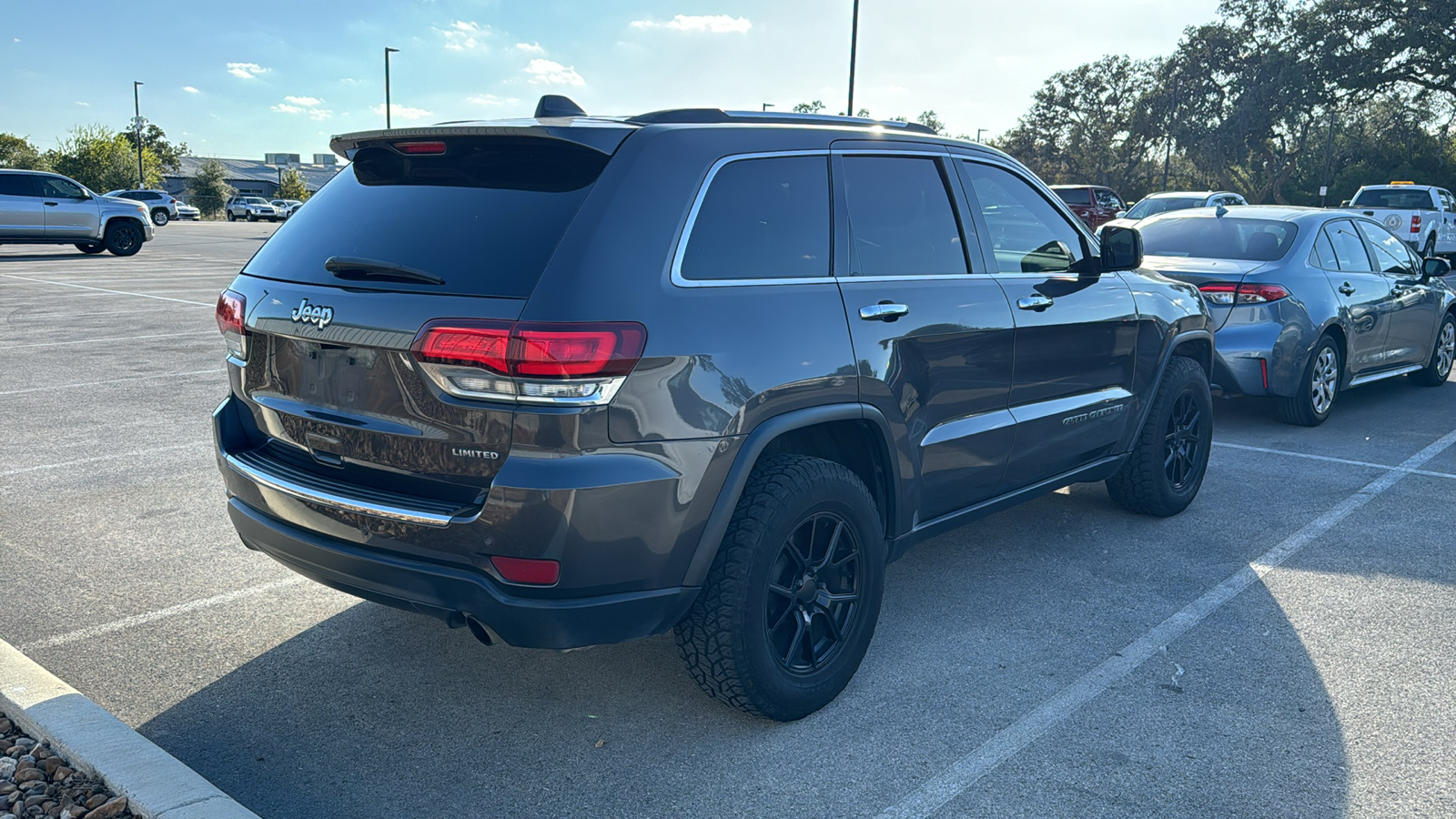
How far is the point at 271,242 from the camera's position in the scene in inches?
145

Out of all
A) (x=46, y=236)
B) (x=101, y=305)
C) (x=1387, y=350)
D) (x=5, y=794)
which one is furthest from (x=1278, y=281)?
(x=46, y=236)

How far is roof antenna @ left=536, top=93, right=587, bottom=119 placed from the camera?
148 inches

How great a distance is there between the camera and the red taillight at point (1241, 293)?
770 centimetres

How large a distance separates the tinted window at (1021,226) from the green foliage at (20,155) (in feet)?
247

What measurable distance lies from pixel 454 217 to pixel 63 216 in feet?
80.6

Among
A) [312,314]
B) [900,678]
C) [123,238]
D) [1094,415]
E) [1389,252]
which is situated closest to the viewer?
[312,314]

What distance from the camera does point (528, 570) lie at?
2.88 meters

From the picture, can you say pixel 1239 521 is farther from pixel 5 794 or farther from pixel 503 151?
pixel 5 794

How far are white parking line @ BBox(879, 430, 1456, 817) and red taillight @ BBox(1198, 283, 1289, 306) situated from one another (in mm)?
2331

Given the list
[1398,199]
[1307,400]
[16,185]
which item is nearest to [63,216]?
[16,185]

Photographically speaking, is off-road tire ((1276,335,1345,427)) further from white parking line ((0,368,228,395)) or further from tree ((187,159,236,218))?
tree ((187,159,236,218))

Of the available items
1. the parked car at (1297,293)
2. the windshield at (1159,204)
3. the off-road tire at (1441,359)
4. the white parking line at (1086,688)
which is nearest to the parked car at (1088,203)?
the windshield at (1159,204)

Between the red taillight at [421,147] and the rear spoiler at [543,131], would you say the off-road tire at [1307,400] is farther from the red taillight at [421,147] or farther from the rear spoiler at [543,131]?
the red taillight at [421,147]

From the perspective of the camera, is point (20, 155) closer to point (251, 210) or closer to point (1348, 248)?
point (251, 210)
